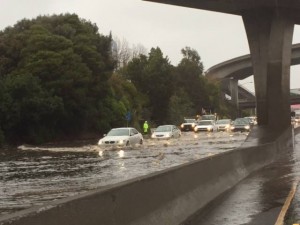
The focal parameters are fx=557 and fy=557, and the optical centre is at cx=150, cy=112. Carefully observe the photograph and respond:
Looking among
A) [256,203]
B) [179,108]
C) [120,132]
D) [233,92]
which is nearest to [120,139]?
[120,132]

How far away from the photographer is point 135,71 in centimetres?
8169

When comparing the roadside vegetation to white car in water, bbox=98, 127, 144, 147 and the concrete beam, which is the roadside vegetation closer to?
white car in water, bbox=98, 127, 144, 147

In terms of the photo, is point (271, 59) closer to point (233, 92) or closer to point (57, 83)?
point (57, 83)

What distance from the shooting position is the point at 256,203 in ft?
37.8

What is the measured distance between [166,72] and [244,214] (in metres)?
71.1

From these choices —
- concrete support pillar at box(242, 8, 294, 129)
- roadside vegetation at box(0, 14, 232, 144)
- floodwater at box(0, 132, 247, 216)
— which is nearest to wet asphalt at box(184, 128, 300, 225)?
floodwater at box(0, 132, 247, 216)

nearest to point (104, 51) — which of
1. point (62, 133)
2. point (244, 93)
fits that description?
point (62, 133)

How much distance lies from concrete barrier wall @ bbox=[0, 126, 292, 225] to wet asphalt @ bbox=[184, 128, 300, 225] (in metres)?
0.27

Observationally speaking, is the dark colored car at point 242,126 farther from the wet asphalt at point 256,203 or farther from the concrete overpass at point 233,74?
the concrete overpass at point 233,74

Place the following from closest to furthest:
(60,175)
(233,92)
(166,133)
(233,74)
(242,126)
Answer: (60,175)
(166,133)
(242,126)
(233,74)
(233,92)

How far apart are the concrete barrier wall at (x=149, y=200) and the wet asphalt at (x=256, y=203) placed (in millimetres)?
274

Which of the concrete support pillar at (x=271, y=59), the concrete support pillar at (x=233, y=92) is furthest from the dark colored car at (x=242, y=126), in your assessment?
the concrete support pillar at (x=233, y=92)

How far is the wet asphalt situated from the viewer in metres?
9.43

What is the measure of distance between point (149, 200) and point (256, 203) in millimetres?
3939
